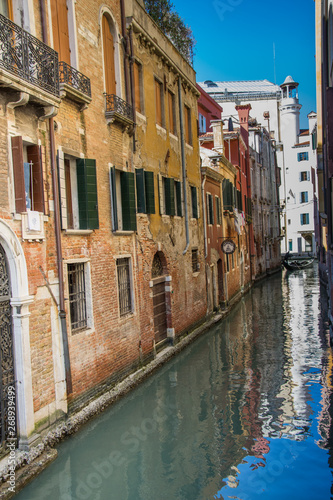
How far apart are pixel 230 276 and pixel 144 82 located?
514 inches

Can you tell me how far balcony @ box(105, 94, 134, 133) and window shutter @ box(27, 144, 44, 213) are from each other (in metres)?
3.08

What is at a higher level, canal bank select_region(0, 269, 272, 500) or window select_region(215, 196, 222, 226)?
window select_region(215, 196, 222, 226)

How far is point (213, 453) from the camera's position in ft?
24.3

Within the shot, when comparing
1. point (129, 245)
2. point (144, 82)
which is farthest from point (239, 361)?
point (144, 82)

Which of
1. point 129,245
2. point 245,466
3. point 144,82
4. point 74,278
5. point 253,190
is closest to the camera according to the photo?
point 245,466

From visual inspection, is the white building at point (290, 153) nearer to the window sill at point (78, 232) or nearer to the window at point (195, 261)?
the window at point (195, 261)

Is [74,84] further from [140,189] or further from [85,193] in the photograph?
[140,189]

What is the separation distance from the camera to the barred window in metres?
8.73

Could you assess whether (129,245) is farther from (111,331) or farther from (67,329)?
(67,329)

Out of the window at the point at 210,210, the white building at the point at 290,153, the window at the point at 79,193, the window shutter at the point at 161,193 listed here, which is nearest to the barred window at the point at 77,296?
the window at the point at 79,193

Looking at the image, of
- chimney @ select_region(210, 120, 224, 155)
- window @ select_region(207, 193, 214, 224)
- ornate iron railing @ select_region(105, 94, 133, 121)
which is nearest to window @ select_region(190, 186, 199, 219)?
window @ select_region(207, 193, 214, 224)

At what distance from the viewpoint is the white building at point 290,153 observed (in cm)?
5688

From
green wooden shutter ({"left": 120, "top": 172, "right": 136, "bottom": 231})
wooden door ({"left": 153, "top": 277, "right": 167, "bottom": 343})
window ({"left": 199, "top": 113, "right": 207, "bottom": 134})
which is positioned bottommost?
wooden door ({"left": 153, "top": 277, "right": 167, "bottom": 343})

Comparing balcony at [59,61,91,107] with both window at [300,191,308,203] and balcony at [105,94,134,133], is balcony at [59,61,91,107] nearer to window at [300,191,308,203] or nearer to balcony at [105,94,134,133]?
balcony at [105,94,134,133]
